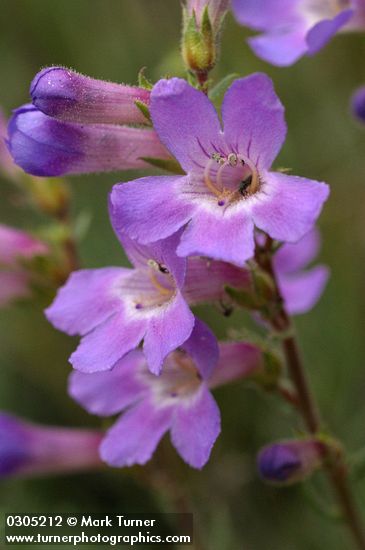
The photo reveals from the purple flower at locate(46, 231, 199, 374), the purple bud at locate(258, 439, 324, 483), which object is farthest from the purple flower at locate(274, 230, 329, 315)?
the purple flower at locate(46, 231, 199, 374)

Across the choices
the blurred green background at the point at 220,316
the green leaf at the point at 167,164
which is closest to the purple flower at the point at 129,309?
the green leaf at the point at 167,164

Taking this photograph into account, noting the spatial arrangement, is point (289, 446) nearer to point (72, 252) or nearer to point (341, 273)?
point (72, 252)

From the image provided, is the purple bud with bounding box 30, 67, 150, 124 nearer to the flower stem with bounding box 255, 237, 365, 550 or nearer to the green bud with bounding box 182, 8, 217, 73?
the green bud with bounding box 182, 8, 217, 73

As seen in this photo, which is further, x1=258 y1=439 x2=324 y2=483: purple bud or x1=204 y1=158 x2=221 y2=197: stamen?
x1=258 y1=439 x2=324 y2=483: purple bud

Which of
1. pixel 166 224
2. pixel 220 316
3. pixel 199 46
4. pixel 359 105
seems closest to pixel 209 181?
pixel 166 224

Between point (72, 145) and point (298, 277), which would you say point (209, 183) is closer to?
point (72, 145)

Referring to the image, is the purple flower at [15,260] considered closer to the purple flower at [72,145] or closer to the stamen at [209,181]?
the purple flower at [72,145]
